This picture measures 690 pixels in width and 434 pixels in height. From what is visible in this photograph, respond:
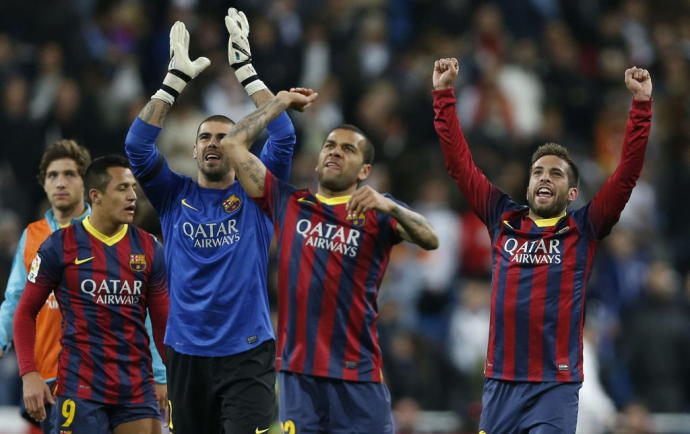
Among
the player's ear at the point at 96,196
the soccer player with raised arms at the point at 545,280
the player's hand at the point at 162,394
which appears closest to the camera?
the soccer player with raised arms at the point at 545,280

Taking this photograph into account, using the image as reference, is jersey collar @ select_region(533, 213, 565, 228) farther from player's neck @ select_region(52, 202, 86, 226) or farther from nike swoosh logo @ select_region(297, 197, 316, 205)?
player's neck @ select_region(52, 202, 86, 226)

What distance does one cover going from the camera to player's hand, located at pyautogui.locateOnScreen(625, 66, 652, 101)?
817cm

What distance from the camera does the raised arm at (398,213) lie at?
24.8ft

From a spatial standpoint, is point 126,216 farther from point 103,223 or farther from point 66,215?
point 66,215

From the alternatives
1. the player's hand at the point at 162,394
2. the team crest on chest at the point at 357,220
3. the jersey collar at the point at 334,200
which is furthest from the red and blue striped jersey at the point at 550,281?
the player's hand at the point at 162,394

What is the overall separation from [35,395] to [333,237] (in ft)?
7.11

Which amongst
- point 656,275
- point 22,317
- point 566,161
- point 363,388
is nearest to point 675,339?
point 656,275

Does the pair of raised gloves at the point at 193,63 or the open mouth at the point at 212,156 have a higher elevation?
the pair of raised gloves at the point at 193,63

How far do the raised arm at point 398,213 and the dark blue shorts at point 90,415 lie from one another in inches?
78.8

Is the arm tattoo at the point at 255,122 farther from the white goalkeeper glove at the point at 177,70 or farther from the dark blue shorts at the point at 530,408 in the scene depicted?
the dark blue shorts at the point at 530,408

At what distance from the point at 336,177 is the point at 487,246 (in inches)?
295

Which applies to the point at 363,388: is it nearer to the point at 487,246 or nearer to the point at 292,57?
the point at 487,246

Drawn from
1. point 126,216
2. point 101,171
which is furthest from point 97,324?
point 101,171

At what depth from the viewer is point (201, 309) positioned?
839 centimetres
